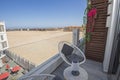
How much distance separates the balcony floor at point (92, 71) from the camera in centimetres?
143

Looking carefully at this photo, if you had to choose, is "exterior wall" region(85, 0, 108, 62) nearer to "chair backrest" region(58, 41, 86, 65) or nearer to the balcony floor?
the balcony floor

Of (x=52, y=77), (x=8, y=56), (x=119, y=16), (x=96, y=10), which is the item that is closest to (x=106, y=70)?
(x=119, y=16)

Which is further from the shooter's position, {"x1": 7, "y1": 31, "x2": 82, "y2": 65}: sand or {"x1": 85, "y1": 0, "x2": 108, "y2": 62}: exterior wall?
{"x1": 7, "y1": 31, "x2": 82, "y2": 65}: sand

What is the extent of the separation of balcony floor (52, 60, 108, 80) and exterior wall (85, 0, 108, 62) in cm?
19

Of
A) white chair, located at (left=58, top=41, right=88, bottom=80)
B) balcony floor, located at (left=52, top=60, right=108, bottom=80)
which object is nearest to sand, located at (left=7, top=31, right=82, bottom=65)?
balcony floor, located at (left=52, top=60, right=108, bottom=80)

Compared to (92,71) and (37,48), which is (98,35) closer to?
(92,71)

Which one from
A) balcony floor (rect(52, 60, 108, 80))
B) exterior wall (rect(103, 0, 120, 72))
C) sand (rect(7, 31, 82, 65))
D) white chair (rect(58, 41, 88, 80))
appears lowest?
sand (rect(7, 31, 82, 65))

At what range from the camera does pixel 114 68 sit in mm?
1408

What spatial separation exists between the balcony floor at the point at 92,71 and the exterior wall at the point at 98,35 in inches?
7.7

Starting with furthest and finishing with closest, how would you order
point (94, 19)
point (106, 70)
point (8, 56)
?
1. point (8, 56)
2. point (94, 19)
3. point (106, 70)

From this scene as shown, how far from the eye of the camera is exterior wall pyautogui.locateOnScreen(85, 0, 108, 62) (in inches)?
67.4

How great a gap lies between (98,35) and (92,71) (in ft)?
2.54

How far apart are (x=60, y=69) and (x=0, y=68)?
290 inches

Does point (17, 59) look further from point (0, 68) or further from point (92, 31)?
point (92, 31)
